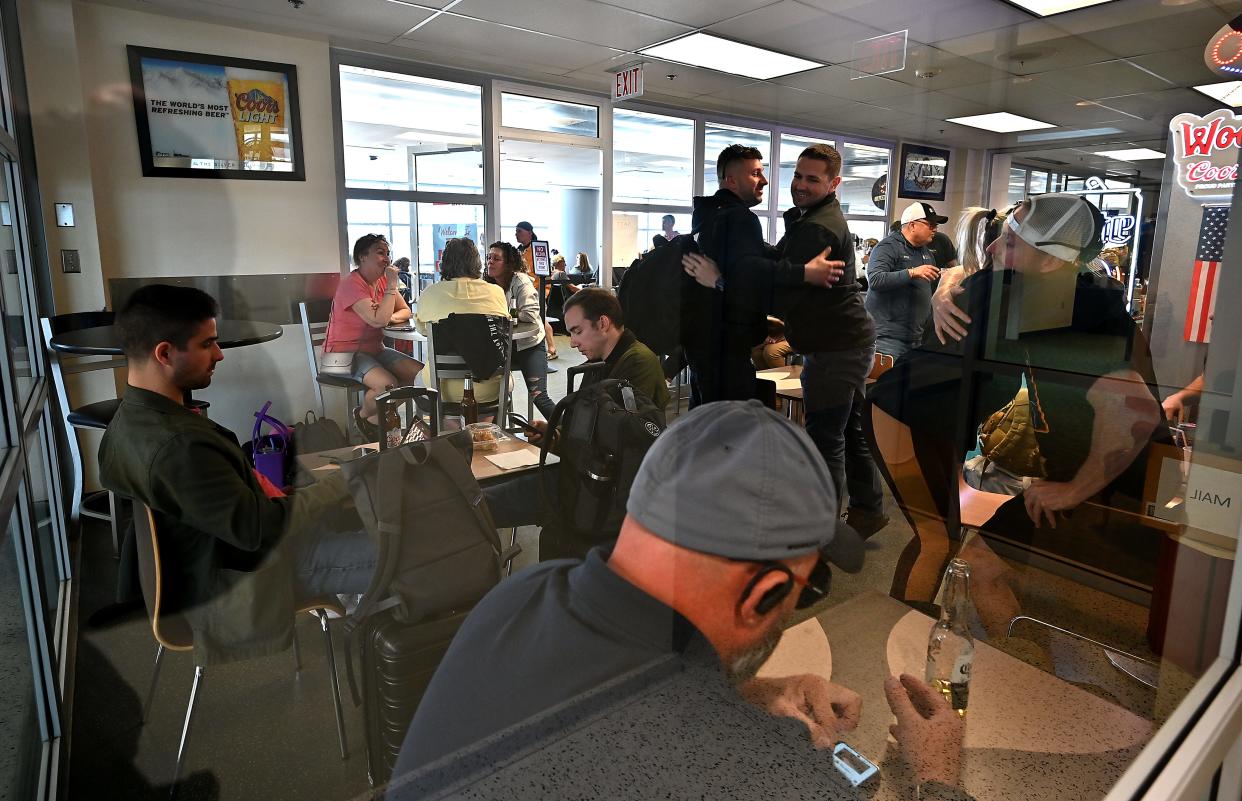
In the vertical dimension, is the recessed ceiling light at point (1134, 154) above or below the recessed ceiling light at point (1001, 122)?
below

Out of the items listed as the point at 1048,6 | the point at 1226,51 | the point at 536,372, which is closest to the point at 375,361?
the point at 536,372

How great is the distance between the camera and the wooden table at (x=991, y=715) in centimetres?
75

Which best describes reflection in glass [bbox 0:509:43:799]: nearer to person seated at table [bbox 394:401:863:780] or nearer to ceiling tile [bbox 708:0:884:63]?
person seated at table [bbox 394:401:863:780]

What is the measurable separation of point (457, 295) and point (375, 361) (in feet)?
0.71

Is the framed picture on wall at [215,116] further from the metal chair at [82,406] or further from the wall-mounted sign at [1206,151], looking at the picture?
the wall-mounted sign at [1206,151]

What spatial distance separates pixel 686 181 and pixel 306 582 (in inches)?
39.8

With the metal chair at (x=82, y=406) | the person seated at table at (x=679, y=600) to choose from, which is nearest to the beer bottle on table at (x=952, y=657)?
the person seated at table at (x=679, y=600)

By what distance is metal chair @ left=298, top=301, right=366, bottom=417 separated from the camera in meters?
0.95

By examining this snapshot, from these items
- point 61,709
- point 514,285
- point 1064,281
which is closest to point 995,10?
point 1064,281

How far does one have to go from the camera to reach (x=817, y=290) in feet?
4.02

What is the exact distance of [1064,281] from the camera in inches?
54.7

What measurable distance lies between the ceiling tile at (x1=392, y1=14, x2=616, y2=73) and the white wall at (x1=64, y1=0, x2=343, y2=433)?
0.65 ft

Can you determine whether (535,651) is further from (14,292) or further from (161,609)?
(14,292)

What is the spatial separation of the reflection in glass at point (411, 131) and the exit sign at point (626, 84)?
9.4 inches
